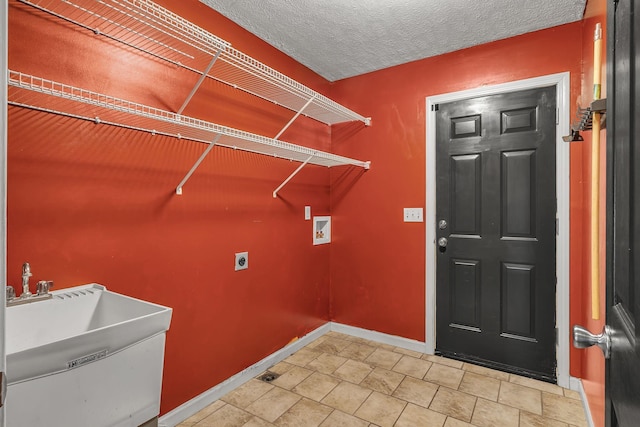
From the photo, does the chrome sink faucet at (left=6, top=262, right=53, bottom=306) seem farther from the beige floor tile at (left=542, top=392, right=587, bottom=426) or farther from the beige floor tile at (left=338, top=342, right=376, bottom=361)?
the beige floor tile at (left=542, top=392, right=587, bottom=426)

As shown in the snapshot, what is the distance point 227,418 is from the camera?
6.28 feet

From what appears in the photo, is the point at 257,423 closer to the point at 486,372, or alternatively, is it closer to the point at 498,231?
the point at 486,372

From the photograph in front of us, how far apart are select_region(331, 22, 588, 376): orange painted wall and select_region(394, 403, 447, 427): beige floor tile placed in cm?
86

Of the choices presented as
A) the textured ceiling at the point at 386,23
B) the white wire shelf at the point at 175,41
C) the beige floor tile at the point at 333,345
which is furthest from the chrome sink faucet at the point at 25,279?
the beige floor tile at the point at 333,345

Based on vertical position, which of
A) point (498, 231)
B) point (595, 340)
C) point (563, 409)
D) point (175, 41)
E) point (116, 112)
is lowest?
point (563, 409)

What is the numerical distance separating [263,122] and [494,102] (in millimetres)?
1759

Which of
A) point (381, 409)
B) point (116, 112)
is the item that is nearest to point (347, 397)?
point (381, 409)

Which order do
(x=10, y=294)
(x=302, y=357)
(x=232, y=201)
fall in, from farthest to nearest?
1. (x=302, y=357)
2. (x=232, y=201)
3. (x=10, y=294)

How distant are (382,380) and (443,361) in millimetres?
615

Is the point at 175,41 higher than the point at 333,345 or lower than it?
higher

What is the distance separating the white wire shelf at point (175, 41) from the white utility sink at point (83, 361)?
1141 millimetres

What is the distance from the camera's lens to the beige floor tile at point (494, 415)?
6.16ft

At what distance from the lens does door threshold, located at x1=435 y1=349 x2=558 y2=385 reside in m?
2.32

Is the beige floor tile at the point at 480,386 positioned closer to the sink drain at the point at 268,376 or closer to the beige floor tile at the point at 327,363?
the beige floor tile at the point at 327,363
